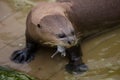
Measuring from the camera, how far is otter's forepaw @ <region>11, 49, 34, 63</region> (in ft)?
14.8

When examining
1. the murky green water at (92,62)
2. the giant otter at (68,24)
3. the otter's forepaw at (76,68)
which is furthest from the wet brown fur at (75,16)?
the otter's forepaw at (76,68)

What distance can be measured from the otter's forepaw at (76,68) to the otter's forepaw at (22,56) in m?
0.46

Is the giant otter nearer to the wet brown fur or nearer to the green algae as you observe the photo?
the wet brown fur

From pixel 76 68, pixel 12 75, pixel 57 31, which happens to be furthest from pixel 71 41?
pixel 12 75

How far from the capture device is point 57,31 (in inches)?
159

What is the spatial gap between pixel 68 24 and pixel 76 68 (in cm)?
51

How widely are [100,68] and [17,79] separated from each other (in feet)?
2.87

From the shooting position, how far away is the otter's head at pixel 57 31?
3973 millimetres

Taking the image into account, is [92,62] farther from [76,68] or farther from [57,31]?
[57,31]

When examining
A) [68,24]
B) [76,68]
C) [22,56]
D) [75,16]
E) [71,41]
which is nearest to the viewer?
[71,41]

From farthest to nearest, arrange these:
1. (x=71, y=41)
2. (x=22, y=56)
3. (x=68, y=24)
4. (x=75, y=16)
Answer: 1. (x=75, y=16)
2. (x=22, y=56)
3. (x=68, y=24)
4. (x=71, y=41)

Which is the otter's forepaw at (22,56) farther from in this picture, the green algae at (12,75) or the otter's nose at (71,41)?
the otter's nose at (71,41)

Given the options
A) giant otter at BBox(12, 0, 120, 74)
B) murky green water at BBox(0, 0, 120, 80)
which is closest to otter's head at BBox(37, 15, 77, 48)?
giant otter at BBox(12, 0, 120, 74)

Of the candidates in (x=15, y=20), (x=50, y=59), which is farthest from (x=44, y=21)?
(x=15, y=20)
